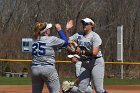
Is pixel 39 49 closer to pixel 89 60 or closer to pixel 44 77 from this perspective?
pixel 44 77

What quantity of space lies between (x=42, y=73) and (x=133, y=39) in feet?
118

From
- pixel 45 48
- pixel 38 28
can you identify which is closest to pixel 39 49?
pixel 45 48

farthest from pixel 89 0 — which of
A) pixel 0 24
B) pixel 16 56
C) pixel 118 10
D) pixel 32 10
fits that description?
pixel 16 56

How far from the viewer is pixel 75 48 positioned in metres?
10.3

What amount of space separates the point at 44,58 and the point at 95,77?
1.65 meters

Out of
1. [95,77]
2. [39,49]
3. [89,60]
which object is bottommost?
[95,77]

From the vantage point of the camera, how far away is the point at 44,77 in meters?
9.17

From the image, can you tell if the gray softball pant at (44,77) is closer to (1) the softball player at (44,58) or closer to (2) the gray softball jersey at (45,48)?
(1) the softball player at (44,58)

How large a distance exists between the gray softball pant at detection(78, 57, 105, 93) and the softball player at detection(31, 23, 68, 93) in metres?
1.33

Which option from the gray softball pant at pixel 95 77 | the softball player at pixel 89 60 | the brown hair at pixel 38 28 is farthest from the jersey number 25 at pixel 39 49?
the gray softball pant at pixel 95 77

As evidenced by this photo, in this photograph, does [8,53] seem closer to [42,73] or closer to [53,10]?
[53,10]

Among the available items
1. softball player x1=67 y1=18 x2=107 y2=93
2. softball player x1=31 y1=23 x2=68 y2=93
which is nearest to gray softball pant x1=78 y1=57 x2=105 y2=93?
softball player x1=67 y1=18 x2=107 y2=93

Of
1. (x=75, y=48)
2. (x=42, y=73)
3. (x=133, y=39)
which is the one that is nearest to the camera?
(x=42, y=73)

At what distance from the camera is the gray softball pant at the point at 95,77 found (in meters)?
10.4
